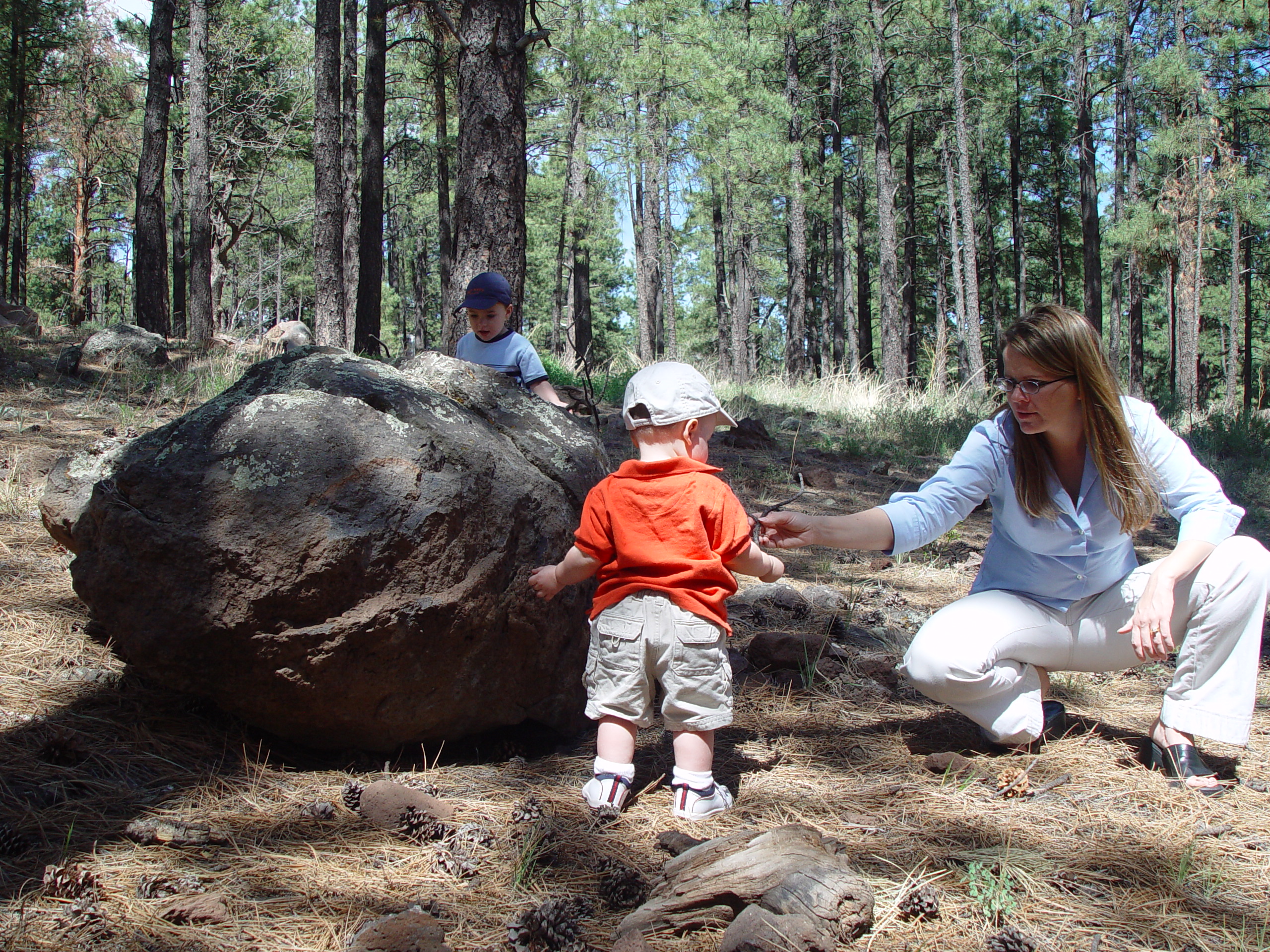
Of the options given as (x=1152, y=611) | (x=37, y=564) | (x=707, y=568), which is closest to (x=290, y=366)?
(x=707, y=568)

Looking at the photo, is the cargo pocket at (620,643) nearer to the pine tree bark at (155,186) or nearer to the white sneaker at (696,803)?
the white sneaker at (696,803)

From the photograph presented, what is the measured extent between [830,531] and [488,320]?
2.57 metres

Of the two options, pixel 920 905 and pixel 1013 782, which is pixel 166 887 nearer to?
pixel 920 905

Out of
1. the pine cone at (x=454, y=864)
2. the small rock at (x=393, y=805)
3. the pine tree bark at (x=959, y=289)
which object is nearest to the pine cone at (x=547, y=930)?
the pine cone at (x=454, y=864)

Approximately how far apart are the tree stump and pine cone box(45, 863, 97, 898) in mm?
1170

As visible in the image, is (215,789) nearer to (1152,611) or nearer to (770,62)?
(1152,611)

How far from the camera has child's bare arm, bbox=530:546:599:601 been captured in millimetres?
2496

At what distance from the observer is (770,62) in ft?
77.2

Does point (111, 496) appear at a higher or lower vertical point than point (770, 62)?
lower

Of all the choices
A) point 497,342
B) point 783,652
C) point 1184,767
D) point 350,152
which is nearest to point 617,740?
point 783,652

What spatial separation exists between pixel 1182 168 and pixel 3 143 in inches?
1155

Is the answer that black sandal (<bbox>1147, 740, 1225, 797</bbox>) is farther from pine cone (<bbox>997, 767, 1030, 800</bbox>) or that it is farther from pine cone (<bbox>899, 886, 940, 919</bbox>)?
pine cone (<bbox>899, 886, 940, 919</bbox>)

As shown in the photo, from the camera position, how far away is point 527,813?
7.58ft

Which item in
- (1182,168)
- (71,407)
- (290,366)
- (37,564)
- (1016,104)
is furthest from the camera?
(1016,104)
